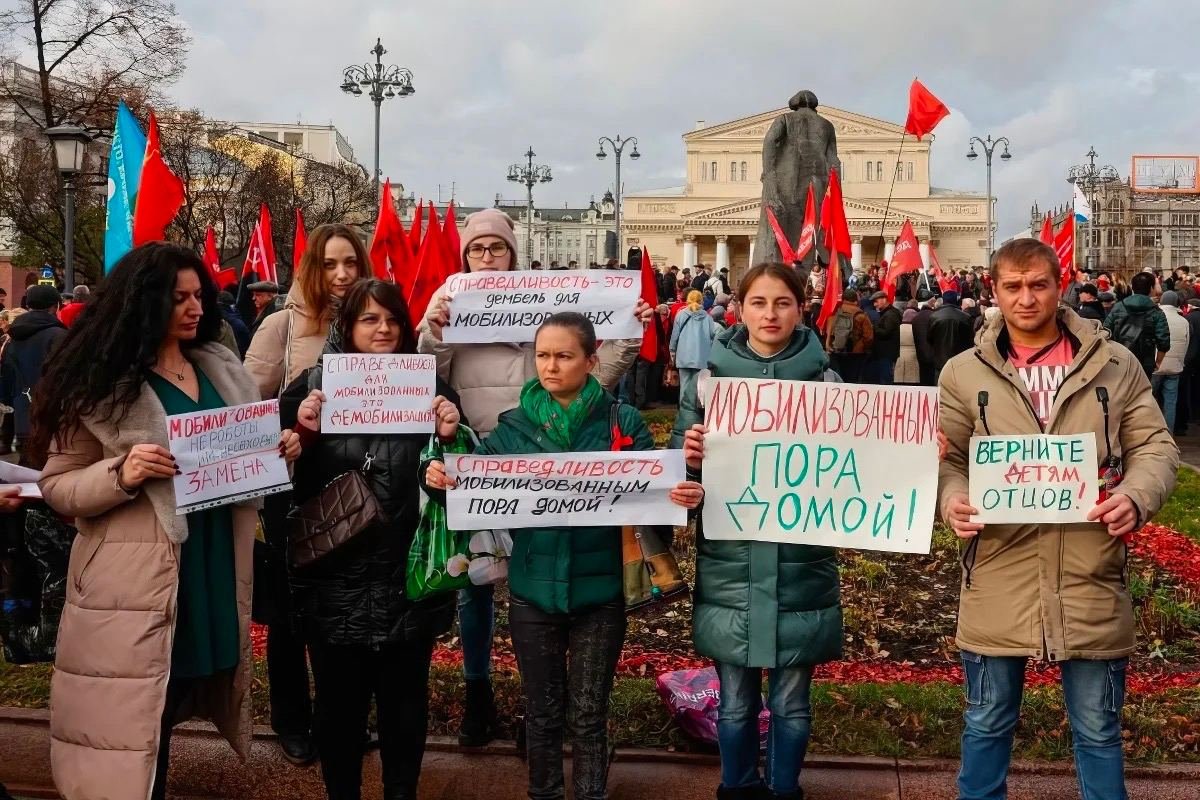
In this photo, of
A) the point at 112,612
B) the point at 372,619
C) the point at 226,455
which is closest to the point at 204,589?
the point at 112,612

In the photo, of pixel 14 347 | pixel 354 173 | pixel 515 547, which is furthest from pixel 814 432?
pixel 354 173

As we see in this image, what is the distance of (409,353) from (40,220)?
101 feet

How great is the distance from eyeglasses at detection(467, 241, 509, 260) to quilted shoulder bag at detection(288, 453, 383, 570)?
1196 mm

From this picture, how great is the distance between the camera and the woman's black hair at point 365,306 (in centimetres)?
389

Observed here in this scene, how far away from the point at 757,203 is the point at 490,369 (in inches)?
3230

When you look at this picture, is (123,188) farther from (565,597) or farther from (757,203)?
(757,203)

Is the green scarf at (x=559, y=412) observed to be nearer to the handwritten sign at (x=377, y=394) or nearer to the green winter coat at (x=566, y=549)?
the green winter coat at (x=566, y=549)

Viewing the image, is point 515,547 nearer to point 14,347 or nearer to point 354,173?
point 14,347

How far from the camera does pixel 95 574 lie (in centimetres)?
328

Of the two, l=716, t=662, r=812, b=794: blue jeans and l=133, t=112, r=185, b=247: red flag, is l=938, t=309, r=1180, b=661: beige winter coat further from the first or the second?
l=133, t=112, r=185, b=247: red flag

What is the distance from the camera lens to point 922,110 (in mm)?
16156

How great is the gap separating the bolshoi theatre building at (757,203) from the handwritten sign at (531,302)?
7709cm

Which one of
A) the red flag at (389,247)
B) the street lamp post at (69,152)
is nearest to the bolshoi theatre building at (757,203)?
the street lamp post at (69,152)

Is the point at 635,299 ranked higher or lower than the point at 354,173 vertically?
lower
